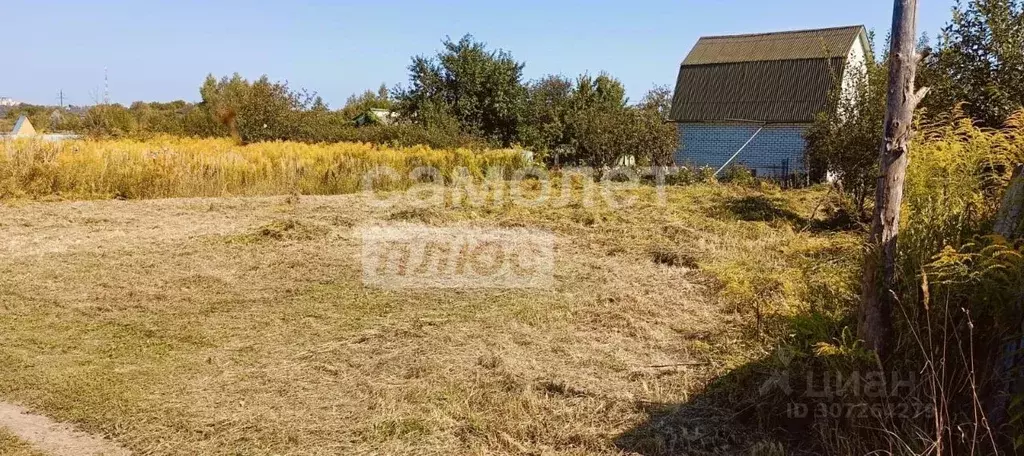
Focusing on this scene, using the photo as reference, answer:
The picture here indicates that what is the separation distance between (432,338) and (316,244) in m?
3.59

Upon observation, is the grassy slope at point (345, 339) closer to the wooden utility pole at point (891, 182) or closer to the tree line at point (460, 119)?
the wooden utility pole at point (891, 182)

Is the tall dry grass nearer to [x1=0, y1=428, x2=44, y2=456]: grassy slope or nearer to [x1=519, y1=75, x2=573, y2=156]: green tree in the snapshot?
[x1=519, y1=75, x2=573, y2=156]: green tree

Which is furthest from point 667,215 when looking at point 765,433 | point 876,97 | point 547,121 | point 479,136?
point 547,121

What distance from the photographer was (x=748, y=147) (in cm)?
2111

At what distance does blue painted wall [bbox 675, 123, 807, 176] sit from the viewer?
1992cm

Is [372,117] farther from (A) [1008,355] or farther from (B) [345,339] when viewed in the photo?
(A) [1008,355]

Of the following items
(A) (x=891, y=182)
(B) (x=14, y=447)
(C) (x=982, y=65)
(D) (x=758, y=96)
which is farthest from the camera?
(D) (x=758, y=96)

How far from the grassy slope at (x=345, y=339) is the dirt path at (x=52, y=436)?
2.8 inches

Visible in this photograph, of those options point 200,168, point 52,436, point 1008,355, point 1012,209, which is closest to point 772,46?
point 200,168

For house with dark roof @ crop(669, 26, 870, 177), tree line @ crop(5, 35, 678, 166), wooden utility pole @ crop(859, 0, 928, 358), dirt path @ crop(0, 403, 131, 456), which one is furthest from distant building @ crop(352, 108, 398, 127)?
wooden utility pole @ crop(859, 0, 928, 358)

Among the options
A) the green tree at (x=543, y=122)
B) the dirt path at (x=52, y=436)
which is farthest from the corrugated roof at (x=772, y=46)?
the dirt path at (x=52, y=436)

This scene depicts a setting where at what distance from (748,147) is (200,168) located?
54.0 feet

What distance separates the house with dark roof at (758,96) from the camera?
66.1ft

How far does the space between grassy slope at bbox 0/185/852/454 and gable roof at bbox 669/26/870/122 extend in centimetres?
1440
